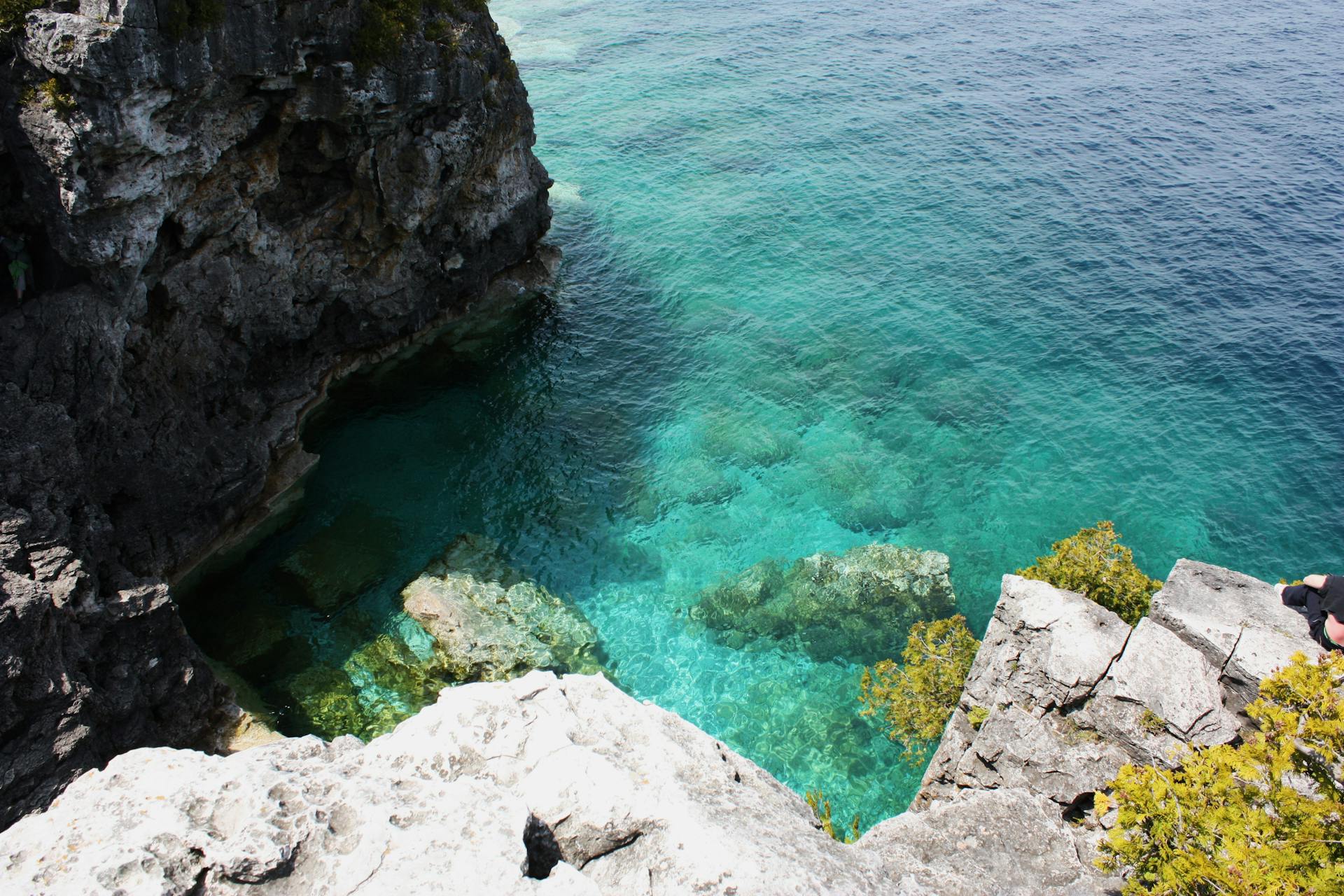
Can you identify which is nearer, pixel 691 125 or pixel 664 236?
pixel 664 236

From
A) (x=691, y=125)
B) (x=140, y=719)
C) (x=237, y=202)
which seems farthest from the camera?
(x=691, y=125)

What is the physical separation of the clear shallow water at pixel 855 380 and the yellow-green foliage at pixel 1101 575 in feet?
30.0

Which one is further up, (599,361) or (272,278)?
(272,278)

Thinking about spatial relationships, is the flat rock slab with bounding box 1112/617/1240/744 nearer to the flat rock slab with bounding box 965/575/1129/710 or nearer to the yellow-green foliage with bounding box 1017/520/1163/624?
the flat rock slab with bounding box 965/575/1129/710

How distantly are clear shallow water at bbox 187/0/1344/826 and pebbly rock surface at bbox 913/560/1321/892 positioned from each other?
7.37 meters

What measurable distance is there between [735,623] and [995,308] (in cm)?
2884

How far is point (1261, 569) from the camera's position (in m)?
35.6

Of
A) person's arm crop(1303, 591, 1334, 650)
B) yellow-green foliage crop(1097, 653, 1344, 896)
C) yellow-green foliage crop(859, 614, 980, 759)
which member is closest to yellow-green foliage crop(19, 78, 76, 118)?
yellow-green foliage crop(859, 614, 980, 759)

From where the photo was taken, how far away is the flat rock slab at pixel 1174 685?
818 inches

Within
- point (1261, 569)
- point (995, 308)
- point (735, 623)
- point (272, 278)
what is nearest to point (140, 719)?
point (272, 278)

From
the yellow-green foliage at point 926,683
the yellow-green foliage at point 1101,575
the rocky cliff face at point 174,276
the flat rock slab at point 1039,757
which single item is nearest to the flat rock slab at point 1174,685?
the flat rock slab at point 1039,757

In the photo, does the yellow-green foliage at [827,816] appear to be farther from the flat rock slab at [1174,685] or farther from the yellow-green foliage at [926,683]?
the flat rock slab at [1174,685]

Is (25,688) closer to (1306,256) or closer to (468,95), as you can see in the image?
(468,95)

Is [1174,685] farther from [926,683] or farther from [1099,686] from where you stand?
[926,683]
